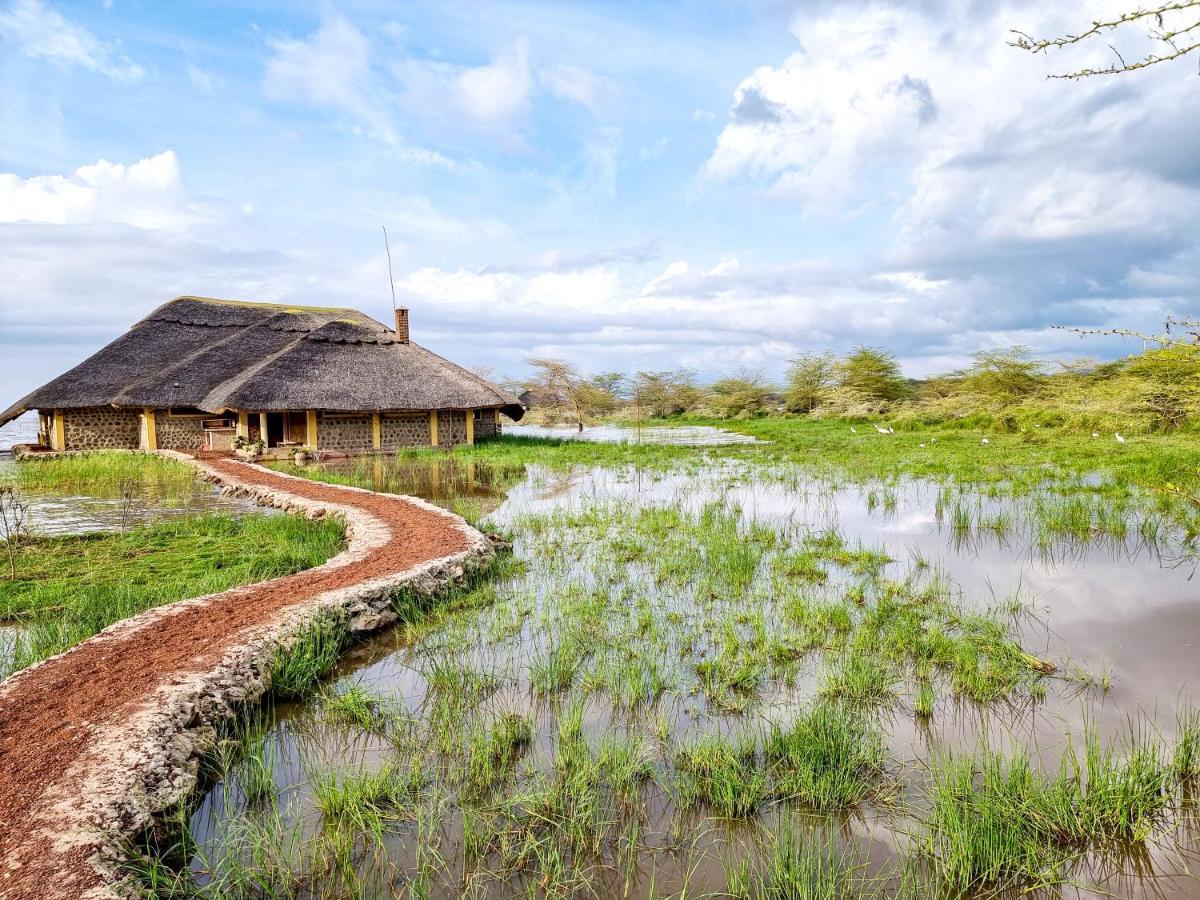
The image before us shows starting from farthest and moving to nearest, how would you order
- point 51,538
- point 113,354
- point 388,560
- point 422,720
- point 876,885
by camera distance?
point 113,354 → point 51,538 → point 388,560 → point 422,720 → point 876,885

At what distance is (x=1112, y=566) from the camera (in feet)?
22.9

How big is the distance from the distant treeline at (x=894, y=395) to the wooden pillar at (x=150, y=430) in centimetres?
1437

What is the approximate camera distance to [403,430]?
21.0 meters

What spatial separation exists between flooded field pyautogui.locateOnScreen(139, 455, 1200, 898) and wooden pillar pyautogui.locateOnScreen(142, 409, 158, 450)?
17846mm

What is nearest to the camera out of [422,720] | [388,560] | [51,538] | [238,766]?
[238,766]

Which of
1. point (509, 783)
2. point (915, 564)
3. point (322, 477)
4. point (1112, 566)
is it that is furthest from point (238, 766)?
point (322, 477)

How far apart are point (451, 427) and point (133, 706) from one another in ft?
60.4

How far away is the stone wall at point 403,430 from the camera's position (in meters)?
20.7

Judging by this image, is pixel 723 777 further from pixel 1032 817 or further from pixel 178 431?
pixel 178 431

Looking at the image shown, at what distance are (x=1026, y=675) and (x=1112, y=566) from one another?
360 centimetres

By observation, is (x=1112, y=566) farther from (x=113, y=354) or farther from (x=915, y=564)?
(x=113, y=354)

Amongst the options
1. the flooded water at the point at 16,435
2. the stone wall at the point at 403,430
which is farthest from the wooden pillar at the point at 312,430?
the flooded water at the point at 16,435

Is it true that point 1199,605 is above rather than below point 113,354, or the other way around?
below

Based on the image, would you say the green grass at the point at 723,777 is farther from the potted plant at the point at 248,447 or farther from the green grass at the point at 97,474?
the potted plant at the point at 248,447
